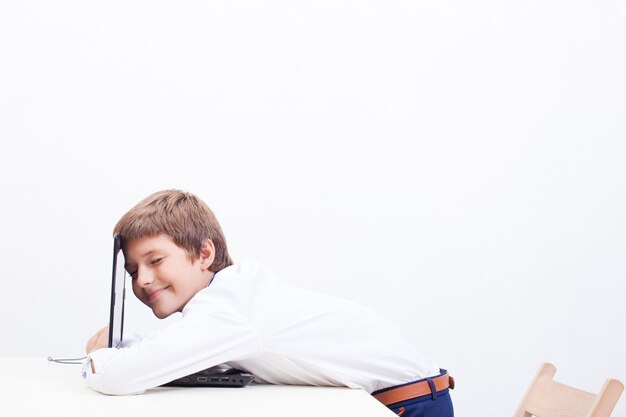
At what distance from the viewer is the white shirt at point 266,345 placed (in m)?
1.20

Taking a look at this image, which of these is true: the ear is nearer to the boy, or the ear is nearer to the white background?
the boy

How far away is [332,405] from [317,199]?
4.79ft

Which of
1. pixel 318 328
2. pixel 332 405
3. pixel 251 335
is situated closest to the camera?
pixel 332 405

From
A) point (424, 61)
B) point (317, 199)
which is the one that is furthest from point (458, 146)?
point (317, 199)

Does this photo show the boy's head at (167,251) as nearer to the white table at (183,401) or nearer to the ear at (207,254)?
the ear at (207,254)

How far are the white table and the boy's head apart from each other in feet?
0.67

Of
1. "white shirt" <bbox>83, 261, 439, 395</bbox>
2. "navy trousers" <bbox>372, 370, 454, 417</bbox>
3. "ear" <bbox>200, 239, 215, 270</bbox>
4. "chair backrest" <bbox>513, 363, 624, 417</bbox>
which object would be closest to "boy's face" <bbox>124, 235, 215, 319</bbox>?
"ear" <bbox>200, 239, 215, 270</bbox>

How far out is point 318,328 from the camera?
1369 mm

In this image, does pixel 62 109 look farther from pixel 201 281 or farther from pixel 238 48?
pixel 201 281

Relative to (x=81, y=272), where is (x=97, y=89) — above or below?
above

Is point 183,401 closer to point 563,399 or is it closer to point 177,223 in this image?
point 177,223

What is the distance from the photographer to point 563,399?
148cm

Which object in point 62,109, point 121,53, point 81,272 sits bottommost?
point 81,272

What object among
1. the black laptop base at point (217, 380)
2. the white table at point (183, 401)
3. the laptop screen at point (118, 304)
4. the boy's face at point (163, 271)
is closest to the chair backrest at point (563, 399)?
the white table at point (183, 401)
